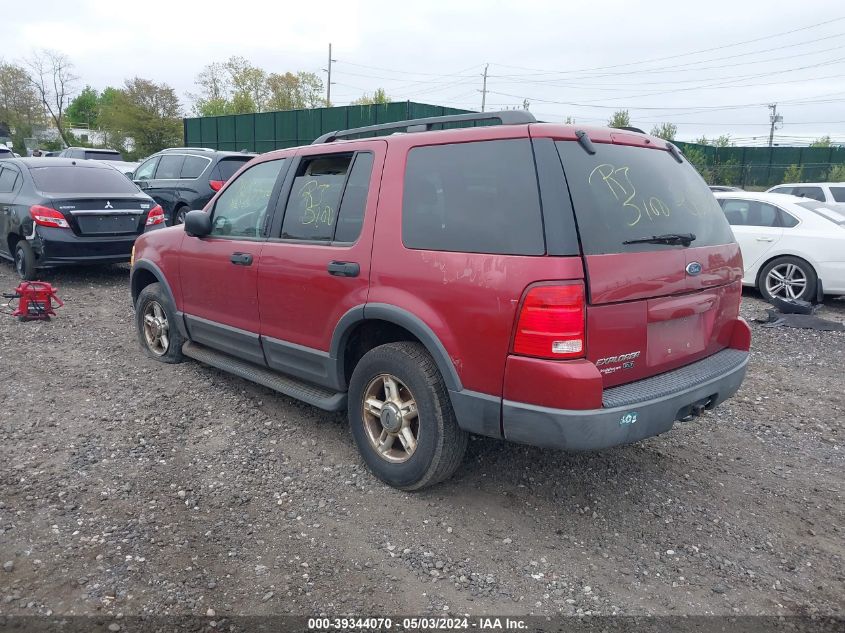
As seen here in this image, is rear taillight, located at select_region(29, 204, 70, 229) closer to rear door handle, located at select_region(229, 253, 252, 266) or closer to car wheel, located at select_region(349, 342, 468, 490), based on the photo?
rear door handle, located at select_region(229, 253, 252, 266)

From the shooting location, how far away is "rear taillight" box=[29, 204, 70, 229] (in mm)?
8180

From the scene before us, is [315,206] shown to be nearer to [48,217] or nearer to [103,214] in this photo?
[103,214]

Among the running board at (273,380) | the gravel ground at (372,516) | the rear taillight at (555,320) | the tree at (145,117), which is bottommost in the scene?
the gravel ground at (372,516)

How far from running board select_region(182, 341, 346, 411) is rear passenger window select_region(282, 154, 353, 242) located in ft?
3.09

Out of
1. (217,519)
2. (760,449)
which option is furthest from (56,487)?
(760,449)

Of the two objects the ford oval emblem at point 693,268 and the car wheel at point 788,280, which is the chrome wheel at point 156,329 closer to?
the ford oval emblem at point 693,268

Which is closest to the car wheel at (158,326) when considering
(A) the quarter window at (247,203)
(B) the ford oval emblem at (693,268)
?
(A) the quarter window at (247,203)

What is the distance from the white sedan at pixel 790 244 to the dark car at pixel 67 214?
8141 millimetres

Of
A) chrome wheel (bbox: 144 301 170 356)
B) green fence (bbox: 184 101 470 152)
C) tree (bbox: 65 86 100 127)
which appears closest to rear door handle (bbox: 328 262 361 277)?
chrome wheel (bbox: 144 301 170 356)

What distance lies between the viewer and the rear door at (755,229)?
28.6ft

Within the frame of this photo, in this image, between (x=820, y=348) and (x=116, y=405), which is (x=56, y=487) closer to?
(x=116, y=405)

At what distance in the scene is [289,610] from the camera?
8.71 ft

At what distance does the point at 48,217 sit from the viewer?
8188 mm

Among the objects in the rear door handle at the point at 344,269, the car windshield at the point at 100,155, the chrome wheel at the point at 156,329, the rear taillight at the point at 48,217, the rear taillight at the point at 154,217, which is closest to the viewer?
the rear door handle at the point at 344,269
